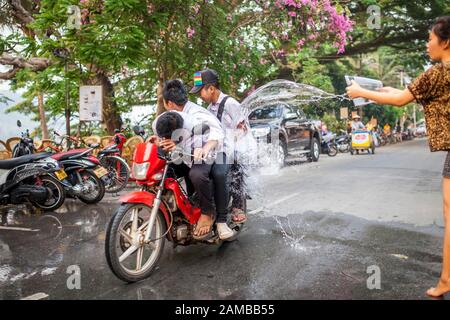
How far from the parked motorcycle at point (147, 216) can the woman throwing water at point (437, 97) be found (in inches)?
70.1

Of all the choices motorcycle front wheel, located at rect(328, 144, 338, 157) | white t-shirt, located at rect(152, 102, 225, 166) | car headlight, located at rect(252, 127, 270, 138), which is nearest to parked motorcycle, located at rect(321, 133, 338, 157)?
motorcycle front wheel, located at rect(328, 144, 338, 157)

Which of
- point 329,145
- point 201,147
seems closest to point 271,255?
point 201,147

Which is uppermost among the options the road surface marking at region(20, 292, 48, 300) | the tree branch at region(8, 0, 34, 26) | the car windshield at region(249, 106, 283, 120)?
the tree branch at region(8, 0, 34, 26)

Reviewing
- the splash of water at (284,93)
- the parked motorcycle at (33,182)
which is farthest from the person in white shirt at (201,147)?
the parked motorcycle at (33,182)

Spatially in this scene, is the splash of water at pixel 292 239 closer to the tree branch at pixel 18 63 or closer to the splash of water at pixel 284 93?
the splash of water at pixel 284 93

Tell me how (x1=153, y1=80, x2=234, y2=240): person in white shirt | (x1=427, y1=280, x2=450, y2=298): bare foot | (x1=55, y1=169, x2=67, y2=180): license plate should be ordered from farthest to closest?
(x1=55, y1=169, x2=67, y2=180): license plate
(x1=153, y1=80, x2=234, y2=240): person in white shirt
(x1=427, y1=280, x2=450, y2=298): bare foot

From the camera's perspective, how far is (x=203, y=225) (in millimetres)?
3988

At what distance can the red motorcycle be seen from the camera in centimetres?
337

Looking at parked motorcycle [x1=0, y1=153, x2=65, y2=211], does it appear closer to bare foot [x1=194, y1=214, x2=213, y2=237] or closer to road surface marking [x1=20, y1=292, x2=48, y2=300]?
road surface marking [x1=20, y1=292, x2=48, y2=300]

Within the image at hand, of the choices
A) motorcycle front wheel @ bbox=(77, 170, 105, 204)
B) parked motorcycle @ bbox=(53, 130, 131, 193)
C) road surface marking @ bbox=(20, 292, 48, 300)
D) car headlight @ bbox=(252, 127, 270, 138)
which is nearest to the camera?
road surface marking @ bbox=(20, 292, 48, 300)

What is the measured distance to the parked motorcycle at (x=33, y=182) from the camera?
6754 millimetres

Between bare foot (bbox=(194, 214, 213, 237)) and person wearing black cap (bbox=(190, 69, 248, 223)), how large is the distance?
56 cm

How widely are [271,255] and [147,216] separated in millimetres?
1348
